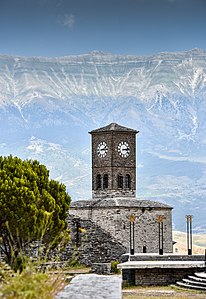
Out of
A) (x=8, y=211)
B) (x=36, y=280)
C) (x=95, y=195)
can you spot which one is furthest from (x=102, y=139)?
(x=36, y=280)

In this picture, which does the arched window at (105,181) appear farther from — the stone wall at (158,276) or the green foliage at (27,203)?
the stone wall at (158,276)

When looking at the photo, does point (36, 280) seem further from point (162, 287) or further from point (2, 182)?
point (2, 182)

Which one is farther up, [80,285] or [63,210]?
[63,210]

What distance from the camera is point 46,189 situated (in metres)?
44.6

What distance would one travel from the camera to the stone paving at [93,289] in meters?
19.8

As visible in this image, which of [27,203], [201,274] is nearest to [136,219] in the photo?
[27,203]

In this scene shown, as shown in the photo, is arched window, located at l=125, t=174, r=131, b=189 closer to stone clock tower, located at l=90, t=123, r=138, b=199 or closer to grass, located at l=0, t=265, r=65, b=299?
stone clock tower, located at l=90, t=123, r=138, b=199

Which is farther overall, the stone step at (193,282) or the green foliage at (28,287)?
the stone step at (193,282)

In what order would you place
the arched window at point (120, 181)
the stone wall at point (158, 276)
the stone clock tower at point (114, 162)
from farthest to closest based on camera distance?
the arched window at point (120, 181)
the stone clock tower at point (114, 162)
the stone wall at point (158, 276)

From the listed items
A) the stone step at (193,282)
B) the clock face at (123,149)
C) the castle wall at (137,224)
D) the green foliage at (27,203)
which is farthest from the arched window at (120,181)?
the stone step at (193,282)

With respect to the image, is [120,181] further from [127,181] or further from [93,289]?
[93,289]

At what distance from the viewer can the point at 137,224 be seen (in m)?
68.4

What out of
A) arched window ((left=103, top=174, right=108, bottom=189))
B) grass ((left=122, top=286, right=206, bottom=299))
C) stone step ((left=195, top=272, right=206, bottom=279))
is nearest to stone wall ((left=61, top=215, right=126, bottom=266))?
arched window ((left=103, top=174, right=108, bottom=189))

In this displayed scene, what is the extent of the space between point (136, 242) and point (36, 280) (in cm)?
5079
